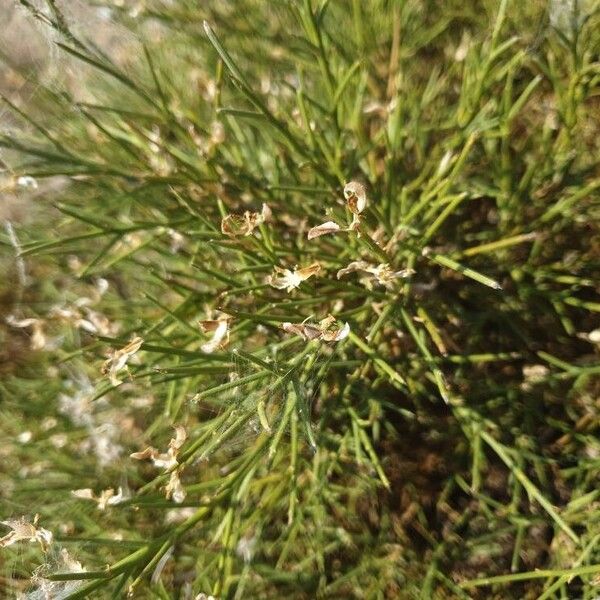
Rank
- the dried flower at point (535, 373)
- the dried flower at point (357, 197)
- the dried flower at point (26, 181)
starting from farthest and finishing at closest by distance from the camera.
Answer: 1. the dried flower at point (535, 373)
2. the dried flower at point (26, 181)
3. the dried flower at point (357, 197)

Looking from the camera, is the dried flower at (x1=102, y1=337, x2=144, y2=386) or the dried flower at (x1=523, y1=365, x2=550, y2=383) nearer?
the dried flower at (x1=102, y1=337, x2=144, y2=386)

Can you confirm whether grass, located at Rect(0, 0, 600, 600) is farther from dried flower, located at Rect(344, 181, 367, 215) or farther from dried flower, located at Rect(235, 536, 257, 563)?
dried flower, located at Rect(344, 181, 367, 215)

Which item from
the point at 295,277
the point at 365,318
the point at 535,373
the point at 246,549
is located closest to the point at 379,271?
the point at 295,277

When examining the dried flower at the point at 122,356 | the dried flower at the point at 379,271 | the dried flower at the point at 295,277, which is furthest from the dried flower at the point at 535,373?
the dried flower at the point at 122,356

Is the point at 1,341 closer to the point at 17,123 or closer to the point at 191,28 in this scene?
the point at 17,123

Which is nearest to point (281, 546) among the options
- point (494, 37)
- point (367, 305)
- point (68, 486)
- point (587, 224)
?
point (68, 486)

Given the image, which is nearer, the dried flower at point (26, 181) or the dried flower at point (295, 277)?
the dried flower at point (295, 277)

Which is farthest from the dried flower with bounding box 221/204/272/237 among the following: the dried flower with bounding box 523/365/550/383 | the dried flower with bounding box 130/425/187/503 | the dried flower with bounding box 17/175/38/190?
the dried flower with bounding box 523/365/550/383

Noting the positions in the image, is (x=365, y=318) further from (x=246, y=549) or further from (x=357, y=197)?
(x=246, y=549)

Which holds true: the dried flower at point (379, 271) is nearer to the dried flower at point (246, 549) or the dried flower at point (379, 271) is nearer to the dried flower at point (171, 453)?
the dried flower at point (171, 453)
